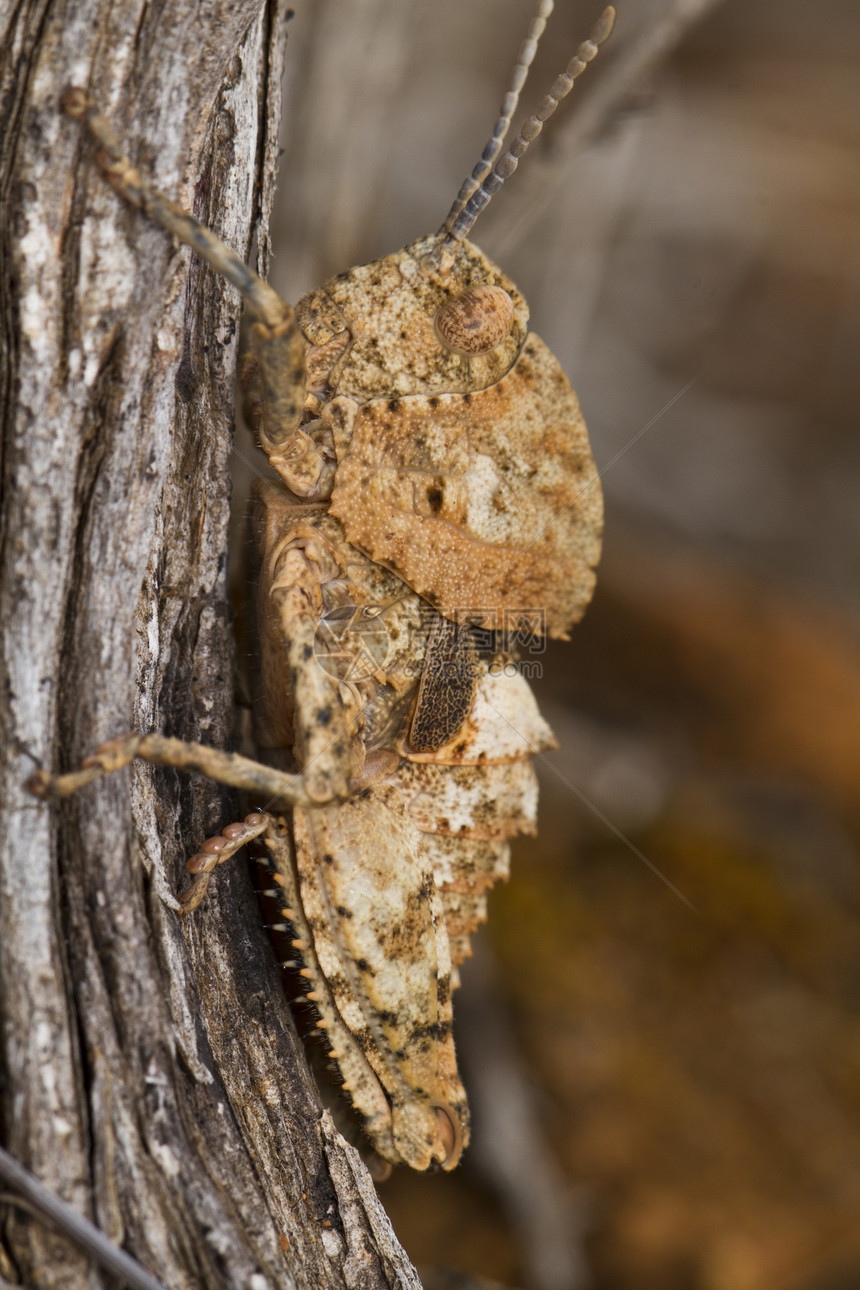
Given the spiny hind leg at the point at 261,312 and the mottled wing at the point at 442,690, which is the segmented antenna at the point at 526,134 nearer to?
the spiny hind leg at the point at 261,312

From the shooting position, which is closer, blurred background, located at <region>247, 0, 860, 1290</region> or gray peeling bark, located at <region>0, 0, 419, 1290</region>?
gray peeling bark, located at <region>0, 0, 419, 1290</region>

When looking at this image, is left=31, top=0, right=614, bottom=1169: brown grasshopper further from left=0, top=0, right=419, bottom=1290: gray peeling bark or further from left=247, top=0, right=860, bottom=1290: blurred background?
left=247, top=0, right=860, bottom=1290: blurred background

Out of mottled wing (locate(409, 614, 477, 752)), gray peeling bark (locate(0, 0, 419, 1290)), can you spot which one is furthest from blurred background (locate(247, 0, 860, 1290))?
gray peeling bark (locate(0, 0, 419, 1290))

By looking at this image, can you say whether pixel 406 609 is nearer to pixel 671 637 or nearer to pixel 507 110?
pixel 507 110

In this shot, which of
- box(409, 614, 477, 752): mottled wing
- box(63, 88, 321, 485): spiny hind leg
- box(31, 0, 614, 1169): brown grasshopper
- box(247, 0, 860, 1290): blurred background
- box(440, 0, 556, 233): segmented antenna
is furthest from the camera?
box(247, 0, 860, 1290): blurred background

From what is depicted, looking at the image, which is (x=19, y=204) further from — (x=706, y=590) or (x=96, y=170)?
(x=706, y=590)

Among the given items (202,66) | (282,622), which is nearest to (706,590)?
(282,622)

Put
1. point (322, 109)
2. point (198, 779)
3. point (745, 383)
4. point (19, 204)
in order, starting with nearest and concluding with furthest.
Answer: point (19, 204)
point (198, 779)
point (322, 109)
point (745, 383)
